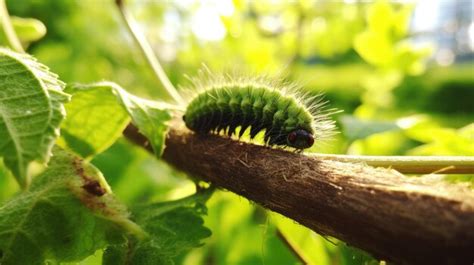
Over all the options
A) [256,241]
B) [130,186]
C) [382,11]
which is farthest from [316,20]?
[256,241]

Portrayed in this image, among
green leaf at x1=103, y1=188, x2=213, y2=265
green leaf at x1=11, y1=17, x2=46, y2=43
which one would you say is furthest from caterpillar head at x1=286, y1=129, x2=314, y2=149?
green leaf at x1=11, y1=17, x2=46, y2=43

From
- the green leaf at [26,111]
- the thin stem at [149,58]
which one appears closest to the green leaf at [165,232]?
the green leaf at [26,111]

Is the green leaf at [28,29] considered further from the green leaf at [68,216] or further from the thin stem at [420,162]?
the thin stem at [420,162]

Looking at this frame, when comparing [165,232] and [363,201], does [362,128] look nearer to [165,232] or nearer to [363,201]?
[165,232]

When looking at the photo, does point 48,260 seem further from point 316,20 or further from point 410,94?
point 410,94

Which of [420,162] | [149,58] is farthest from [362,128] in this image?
[149,58]

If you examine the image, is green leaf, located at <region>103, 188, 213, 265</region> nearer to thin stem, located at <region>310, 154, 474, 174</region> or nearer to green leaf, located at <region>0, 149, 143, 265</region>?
green leaf, located at <region>0, 149, 143, 265</region>

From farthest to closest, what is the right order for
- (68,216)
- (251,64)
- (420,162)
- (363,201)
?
(251,64)
(420,162)
(68,216)
(363,201)
